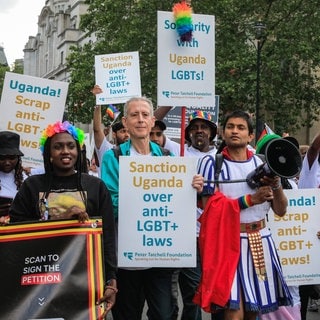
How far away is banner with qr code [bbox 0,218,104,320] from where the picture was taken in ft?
11.6

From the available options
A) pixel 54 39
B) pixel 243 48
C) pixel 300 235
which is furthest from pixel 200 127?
pixel 54 39

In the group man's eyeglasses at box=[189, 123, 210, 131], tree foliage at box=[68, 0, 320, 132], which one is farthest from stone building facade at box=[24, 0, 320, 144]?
man's eyeglasses at box=[189, 123, 210, 131]

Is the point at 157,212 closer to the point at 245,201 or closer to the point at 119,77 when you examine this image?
the point at 245,201

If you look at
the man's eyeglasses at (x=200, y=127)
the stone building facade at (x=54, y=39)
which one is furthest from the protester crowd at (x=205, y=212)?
the stone building facade at (x=54, y=39)

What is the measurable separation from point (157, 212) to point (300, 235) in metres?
1.60

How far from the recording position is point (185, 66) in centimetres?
532

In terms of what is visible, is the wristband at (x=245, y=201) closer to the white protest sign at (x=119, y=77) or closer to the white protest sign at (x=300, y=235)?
the white protest sign at (x=300, y=235)

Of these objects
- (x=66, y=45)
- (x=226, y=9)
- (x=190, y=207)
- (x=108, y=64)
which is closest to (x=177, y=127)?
(x=108, y=64)

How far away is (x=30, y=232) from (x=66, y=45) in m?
66.9

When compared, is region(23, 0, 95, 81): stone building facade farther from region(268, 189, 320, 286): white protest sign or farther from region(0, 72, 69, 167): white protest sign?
region(268, 189, 320, 286): white protest sign

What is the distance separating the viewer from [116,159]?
185 inches

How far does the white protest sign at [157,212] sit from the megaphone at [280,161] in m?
0.54

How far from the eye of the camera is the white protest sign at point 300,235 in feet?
17.7

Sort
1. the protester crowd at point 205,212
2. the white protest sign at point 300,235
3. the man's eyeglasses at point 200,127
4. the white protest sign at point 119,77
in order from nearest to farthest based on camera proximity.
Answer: the protester crowd at point 205,212, the white protest sign at point 300,235, the man's eyeglasses at point 200,127, the white protest sign at point 119,77
